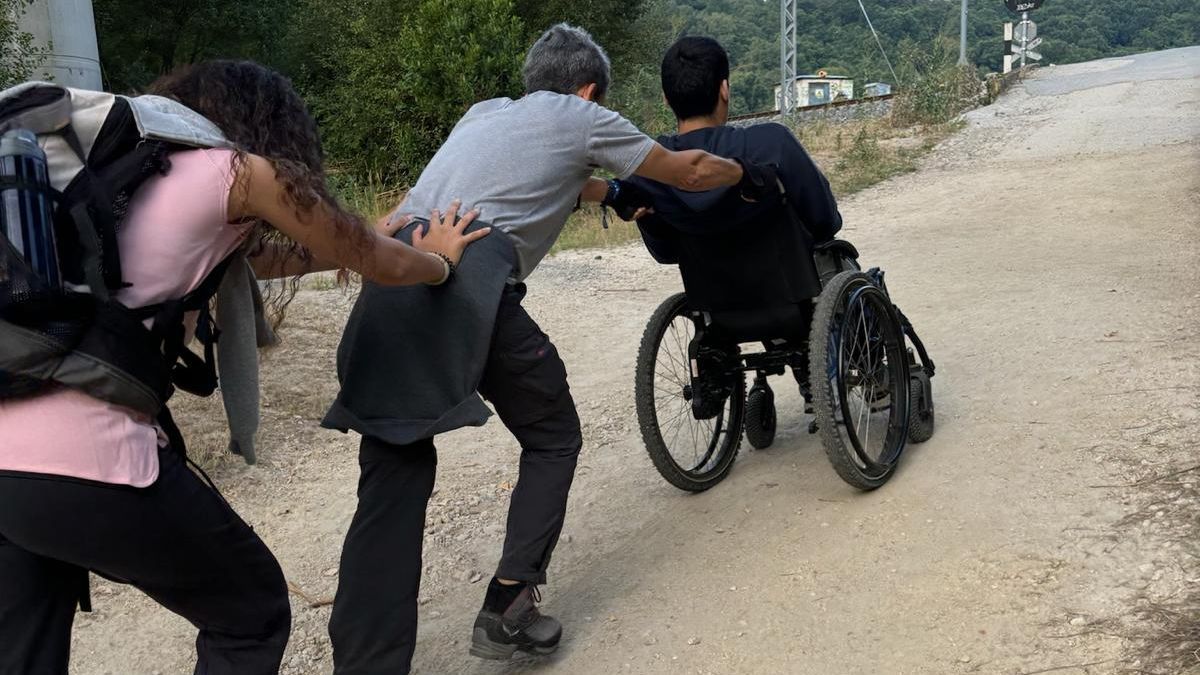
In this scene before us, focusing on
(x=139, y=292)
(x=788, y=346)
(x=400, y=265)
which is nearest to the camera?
(x=139, y=292)

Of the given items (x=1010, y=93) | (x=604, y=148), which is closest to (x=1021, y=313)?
(x=604, y=148)

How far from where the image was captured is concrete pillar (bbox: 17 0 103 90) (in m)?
7.57

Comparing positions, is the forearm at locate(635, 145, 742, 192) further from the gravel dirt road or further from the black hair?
the gravel dirt road

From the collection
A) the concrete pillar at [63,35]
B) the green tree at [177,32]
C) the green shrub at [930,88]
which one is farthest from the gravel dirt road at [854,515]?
the green tree at [177,32]

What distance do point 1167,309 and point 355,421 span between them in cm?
476

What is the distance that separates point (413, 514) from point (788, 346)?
5.89 ft

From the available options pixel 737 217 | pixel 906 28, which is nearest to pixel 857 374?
pixel 737 217

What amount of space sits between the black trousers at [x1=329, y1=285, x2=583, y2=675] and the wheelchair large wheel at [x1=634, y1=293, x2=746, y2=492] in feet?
3.17

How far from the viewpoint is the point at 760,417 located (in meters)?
4.84

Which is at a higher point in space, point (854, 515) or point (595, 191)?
point (595, 191)

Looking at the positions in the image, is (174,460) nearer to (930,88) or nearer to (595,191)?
(595,191)

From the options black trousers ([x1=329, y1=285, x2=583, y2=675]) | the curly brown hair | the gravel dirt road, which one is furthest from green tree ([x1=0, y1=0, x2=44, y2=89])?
the curly brown hair

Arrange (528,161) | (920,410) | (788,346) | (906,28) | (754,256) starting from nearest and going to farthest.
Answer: (528,161) < (754,256) < (788,346) < (920,410) < (906,28)

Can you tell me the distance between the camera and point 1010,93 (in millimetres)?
19719
